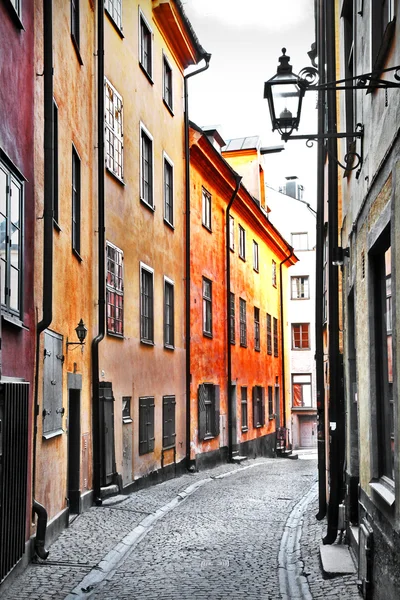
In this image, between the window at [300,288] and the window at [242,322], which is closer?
the window at [242,322]

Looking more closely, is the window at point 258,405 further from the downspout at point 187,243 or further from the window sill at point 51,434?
the window sill at point 51,434

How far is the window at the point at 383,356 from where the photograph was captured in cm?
652

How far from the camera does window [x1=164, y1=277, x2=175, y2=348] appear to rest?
1902cm

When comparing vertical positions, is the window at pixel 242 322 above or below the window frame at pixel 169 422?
above

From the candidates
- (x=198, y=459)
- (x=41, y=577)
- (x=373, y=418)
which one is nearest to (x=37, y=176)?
(x=41, y=577)

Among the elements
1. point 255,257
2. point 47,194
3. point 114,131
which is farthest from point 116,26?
point 255,257

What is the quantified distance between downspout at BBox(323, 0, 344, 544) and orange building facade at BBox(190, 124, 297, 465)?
1077 centimetres

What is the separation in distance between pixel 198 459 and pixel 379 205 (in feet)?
50.9

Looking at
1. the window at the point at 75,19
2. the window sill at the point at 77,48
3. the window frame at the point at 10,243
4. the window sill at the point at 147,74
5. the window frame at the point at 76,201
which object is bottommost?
the window frame at the point at 10,243

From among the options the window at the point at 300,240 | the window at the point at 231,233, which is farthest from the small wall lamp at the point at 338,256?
the window at the point at 300,240

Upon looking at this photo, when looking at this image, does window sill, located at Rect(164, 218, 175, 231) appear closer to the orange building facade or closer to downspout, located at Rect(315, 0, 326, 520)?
the orange building facade

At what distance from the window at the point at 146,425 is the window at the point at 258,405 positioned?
41.6 feet

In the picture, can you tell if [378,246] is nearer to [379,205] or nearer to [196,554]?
[379,205]

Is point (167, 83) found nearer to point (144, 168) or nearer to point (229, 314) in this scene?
point (144, 168)
